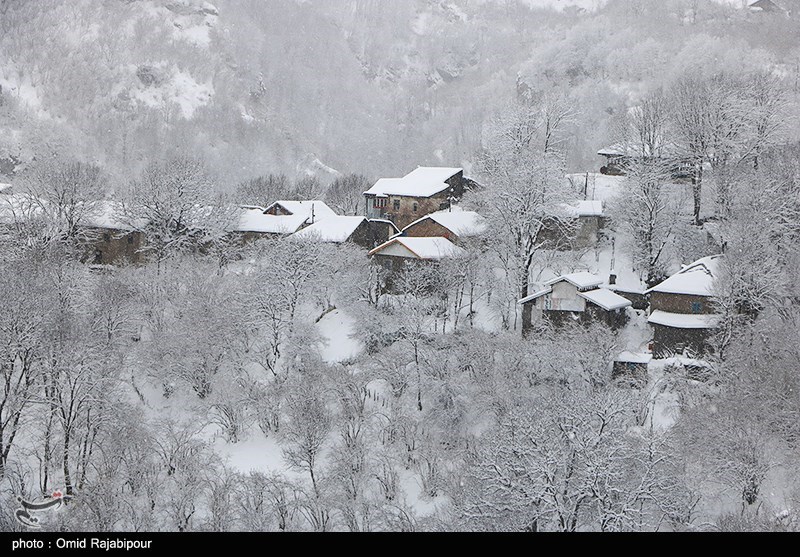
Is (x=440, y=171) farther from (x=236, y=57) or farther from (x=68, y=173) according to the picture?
(x=236, y=57)

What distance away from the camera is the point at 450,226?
50750 millimetres

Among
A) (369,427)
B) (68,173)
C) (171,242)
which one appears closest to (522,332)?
(369,427)

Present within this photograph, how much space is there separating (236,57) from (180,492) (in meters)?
141

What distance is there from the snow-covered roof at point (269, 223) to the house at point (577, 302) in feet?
63.4

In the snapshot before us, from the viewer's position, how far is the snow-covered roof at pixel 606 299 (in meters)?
39.9

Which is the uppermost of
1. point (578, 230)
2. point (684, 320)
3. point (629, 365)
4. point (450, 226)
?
point (578, 230)

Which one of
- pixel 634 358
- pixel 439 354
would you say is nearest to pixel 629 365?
pixel 634 358

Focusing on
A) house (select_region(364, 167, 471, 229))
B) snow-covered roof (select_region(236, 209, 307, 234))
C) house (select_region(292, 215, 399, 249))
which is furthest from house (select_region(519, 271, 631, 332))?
snow-covered roof (select_region(236, 209, 307, 234))

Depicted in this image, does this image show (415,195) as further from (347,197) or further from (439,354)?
(439,354)

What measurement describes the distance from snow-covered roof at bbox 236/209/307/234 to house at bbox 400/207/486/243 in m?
7.73

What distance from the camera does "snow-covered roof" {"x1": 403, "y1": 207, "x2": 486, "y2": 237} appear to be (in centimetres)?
4925

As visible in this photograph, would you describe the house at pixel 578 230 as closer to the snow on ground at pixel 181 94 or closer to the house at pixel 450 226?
the house at pixel 450 226

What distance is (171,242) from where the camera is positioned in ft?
166

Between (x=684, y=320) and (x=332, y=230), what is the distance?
23140 millimetres
